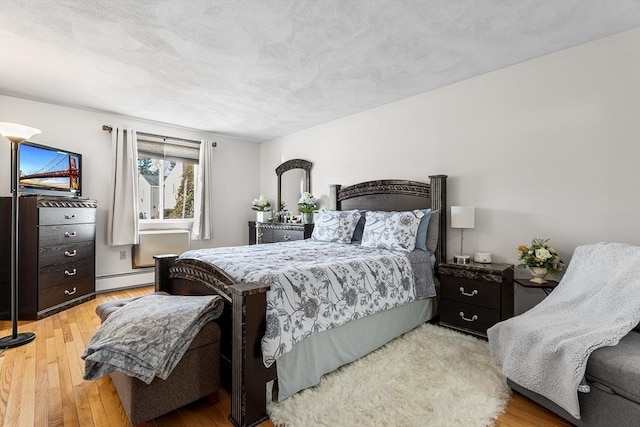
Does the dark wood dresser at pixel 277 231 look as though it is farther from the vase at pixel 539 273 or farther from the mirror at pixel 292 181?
the vase at pixel 539 273

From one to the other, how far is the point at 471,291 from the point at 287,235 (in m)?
2.63

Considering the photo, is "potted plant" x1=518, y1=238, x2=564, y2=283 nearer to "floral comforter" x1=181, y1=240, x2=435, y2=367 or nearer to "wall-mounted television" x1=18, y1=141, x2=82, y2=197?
"floral comforter" x1=181, y1=240, x2=435, y2=367

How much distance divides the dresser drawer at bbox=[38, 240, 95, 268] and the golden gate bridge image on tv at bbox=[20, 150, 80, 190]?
752 millimetres

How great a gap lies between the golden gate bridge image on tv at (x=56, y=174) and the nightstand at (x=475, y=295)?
456cm

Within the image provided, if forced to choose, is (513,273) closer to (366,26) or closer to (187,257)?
(366,26)

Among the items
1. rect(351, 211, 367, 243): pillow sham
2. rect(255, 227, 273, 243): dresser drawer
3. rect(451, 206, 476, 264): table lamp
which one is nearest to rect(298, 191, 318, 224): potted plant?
rect(255, 227, 273, 243): dresser drawer

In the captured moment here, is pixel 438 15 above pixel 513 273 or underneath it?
above

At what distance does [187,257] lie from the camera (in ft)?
8.30

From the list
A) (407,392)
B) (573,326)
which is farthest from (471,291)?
(407,392)

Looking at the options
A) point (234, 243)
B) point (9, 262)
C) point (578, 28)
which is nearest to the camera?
point (578, 28)

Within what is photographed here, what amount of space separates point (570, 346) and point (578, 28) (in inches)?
90.5

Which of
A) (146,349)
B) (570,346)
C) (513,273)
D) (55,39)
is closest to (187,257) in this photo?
(146,349)

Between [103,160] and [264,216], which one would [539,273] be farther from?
[103,160]

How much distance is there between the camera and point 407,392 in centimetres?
191
